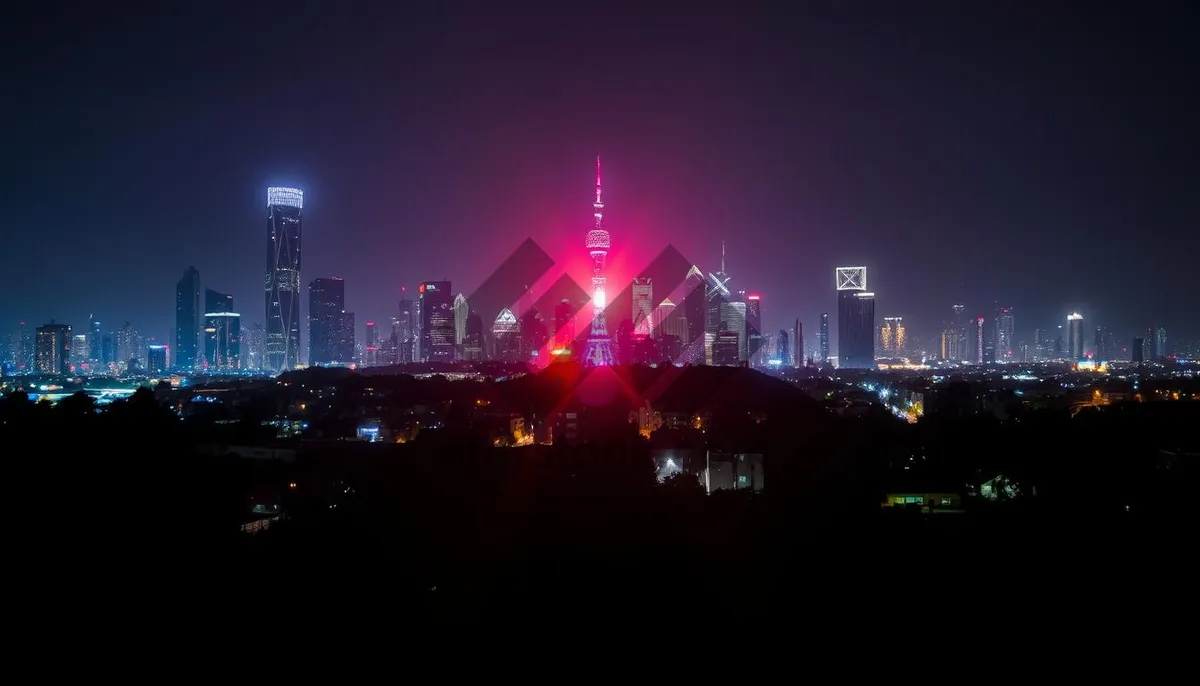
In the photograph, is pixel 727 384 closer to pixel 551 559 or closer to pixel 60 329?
pixel 551 559

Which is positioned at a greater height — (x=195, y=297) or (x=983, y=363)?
(x=195, y=297)

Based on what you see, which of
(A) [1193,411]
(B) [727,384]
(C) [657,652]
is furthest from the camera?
(B) [727,384]

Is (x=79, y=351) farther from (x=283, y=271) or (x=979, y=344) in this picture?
(x=979, y=344)

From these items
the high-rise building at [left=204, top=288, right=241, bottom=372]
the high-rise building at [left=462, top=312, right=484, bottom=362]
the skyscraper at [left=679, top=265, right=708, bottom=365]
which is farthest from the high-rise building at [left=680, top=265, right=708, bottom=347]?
the high-rise building at [left=204, top=288, right=241, bottom=372]

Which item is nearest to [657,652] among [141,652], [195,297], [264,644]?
[264,644]

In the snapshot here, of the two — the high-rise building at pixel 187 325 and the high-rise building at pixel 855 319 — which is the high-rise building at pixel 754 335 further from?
the high-rise building at pixel 187 325

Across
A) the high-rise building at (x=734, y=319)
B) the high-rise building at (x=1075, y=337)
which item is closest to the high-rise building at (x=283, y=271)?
the high-rise building at (x=734, y=319)
